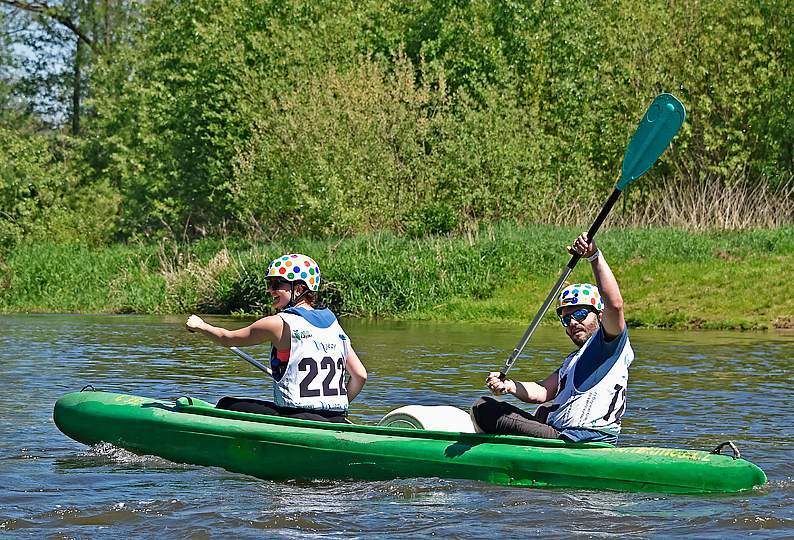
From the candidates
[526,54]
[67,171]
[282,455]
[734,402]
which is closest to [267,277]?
[282,455]

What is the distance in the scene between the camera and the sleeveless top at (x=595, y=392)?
25.0 feet

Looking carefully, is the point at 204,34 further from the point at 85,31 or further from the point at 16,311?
the point at 85,31

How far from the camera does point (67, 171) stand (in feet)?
167

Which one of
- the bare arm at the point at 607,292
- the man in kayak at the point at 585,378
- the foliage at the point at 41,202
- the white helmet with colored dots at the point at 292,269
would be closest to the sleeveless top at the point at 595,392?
the man in kayak at the point at 585,378

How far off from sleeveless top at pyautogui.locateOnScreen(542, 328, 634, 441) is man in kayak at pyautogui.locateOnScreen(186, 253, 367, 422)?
1518mm

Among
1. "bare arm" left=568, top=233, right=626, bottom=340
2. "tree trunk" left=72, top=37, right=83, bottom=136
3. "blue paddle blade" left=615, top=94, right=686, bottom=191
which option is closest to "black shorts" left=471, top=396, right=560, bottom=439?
"bare arm" left=568, top=233, right=626, bottom=340

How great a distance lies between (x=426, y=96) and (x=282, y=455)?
24282 mm

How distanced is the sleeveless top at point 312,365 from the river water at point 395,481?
0.57 metres

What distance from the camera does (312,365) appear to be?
8.73 m

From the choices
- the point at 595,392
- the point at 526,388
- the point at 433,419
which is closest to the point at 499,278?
the point at 433,419

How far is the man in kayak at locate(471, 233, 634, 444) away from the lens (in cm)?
748

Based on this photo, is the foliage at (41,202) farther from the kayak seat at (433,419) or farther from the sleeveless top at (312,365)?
the kayak seat at (433,419)

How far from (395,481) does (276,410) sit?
44.4 inches

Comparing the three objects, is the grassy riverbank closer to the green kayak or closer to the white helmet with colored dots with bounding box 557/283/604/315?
the green kayak
